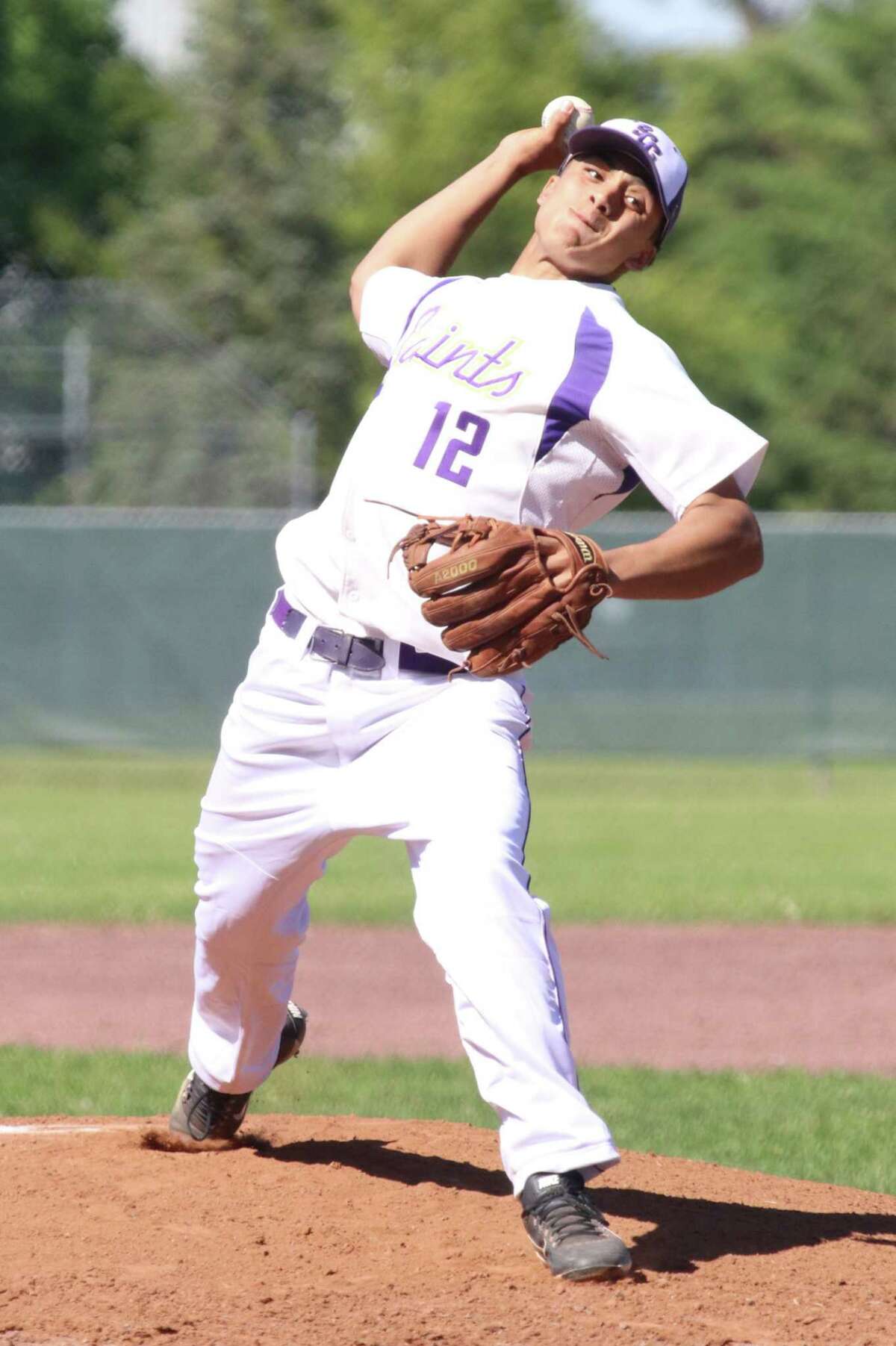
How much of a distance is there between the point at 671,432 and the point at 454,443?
379mm

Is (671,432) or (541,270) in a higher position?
(541,270)

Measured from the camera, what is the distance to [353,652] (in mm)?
3359

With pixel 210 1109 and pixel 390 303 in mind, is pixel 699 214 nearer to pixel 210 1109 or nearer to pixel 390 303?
pixel 390 303

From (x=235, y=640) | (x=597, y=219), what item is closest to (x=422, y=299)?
(x=597, y=219)

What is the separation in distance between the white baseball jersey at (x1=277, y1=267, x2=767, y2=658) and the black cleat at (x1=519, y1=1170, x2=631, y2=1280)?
0.92 metres

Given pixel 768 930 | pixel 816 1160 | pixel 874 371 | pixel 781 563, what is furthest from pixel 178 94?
pixel 816 1160

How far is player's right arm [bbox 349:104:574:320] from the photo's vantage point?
12.6 feet

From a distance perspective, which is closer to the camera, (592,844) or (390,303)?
(390,303)

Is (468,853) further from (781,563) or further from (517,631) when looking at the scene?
(781,563)

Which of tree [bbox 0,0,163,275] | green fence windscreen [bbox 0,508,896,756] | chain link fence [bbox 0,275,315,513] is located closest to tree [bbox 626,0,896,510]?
chain link fence [bbox 0,275,315,513]

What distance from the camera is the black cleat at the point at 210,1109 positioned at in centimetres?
394

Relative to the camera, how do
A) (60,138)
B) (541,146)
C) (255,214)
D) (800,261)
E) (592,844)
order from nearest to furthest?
(541,146) < (592,844) < (800,261) < (60,138) < (255,214)

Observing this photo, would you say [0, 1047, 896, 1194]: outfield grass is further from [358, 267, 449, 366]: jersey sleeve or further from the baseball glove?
[358, 267, 449, 366]: jersey sleeve

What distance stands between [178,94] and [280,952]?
138ft
